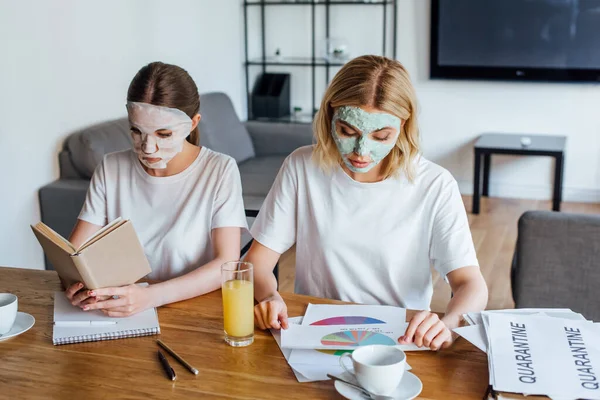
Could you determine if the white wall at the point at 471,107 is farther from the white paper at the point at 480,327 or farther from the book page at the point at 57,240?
the book page at the point at 57,240

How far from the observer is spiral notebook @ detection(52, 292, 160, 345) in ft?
4.63

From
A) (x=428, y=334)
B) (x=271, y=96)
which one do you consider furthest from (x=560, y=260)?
(x=271, y=96)

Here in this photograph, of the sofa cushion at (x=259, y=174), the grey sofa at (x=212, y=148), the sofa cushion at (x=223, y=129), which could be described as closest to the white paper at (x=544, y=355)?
the grey sofa at (x=212, y=148)

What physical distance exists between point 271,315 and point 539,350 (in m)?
0.50

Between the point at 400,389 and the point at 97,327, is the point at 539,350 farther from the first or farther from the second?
the point at 97,327

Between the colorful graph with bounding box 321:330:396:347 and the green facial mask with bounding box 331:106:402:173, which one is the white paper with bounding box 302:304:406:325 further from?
the green facial mask with bounding box 331:106:402:173

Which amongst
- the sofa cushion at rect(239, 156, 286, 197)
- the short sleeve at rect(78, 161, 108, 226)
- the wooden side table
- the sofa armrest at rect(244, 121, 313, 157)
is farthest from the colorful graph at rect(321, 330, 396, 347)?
the wooden side table

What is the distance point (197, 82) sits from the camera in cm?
458

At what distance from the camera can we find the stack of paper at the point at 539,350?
117 centimetres

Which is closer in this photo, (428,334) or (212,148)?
(428,334)

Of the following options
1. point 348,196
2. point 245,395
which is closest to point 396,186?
point 348,196

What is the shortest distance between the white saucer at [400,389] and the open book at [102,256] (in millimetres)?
530

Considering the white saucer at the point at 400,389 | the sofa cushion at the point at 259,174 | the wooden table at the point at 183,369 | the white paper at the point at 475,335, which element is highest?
the white paper at the point at 475,335

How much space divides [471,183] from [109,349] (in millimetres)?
4183
